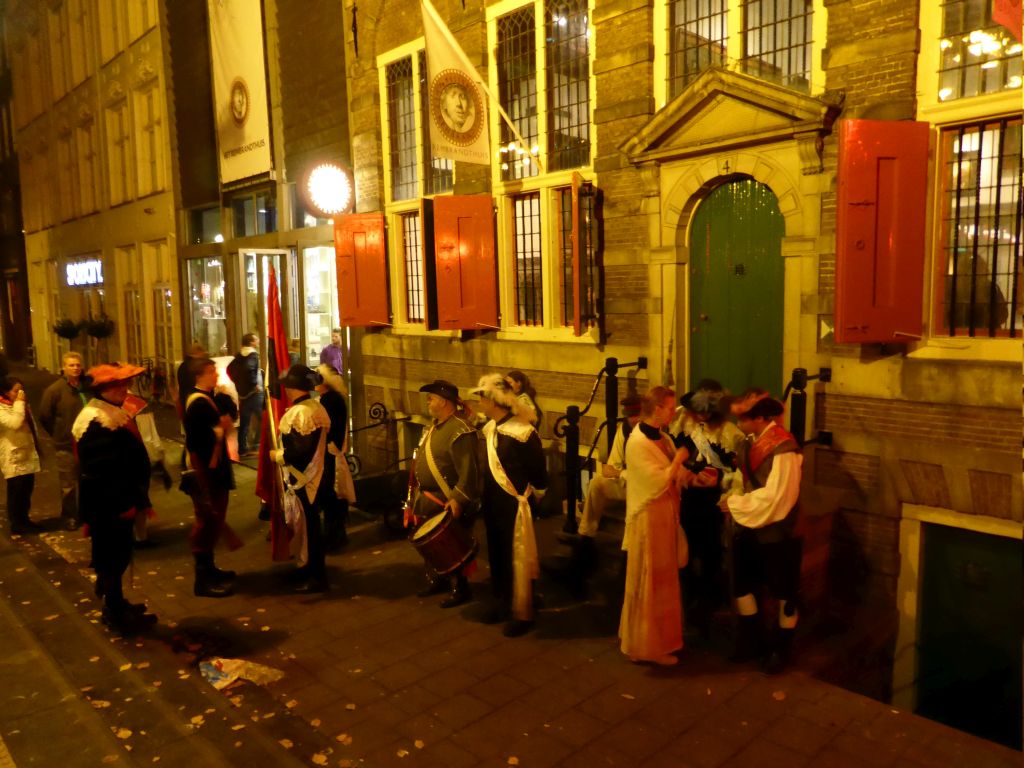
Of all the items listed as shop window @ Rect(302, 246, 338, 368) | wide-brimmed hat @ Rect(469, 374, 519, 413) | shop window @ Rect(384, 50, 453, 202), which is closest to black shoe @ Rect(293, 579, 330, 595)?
wide-brimmed hat @ Rect(469, 374, 519, 413)

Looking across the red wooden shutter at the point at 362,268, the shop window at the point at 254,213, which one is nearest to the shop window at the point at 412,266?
the red wooden shutter at the point at 362,268

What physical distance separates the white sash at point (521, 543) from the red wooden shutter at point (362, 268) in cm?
621

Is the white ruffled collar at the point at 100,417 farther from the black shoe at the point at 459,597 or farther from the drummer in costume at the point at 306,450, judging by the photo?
the black shoe at the point at 459,597

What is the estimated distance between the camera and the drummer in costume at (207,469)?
648 centimetres

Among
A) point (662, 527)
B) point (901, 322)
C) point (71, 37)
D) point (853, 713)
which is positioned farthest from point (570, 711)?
point (71, 37)

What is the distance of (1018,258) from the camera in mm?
5746

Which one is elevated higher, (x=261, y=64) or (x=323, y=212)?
(x=261, y=64)

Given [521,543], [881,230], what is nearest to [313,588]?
[521,543]

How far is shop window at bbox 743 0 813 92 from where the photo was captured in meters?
6.86

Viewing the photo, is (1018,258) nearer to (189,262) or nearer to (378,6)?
(378,6)

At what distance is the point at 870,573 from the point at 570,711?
3.19 m

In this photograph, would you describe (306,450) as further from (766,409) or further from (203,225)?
(203,225)

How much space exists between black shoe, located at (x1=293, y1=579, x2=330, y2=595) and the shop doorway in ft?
16.7

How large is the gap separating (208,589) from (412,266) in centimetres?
616
